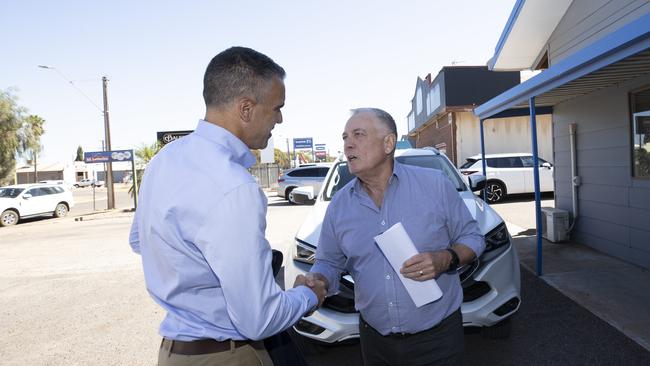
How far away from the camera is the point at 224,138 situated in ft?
4.66

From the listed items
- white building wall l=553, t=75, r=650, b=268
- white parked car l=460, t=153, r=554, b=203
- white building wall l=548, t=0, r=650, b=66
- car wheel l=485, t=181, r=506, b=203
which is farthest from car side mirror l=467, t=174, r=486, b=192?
car wheel l=485, t=181, r=506, b=203

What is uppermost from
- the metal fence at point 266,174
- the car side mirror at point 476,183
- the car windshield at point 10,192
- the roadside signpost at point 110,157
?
the roadside signpost at point 110,157

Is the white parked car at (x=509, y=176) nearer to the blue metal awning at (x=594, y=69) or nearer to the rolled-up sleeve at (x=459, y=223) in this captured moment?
the blue metal awning at (x=594, y=69)

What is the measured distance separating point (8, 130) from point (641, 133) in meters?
37.1

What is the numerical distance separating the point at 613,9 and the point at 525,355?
5.37 m

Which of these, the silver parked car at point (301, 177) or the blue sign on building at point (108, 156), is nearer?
the silver parked car at point (301, 177)

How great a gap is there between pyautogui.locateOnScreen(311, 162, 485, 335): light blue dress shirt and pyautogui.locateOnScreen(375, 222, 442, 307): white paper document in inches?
4.3

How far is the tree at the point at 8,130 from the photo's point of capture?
32.0 metres

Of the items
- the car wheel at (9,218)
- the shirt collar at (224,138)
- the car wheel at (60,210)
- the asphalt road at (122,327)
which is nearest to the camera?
the shirt collar at (224,138)

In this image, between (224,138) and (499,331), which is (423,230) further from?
(499,331)

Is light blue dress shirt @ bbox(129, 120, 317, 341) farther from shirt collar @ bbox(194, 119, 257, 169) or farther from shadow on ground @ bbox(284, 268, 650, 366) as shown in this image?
shadow on ground @ bbox(284, 268, 650, 366)

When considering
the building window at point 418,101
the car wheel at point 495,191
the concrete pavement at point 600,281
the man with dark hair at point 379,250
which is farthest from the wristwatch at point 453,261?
the building window at point 418,101

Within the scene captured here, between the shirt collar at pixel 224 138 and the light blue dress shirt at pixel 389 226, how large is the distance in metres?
0.94

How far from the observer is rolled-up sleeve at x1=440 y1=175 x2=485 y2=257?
89.7 inches
